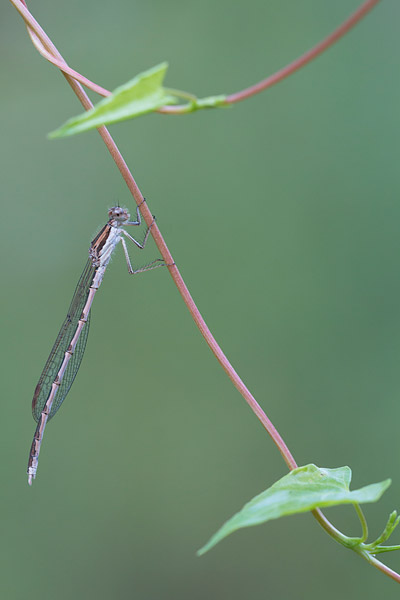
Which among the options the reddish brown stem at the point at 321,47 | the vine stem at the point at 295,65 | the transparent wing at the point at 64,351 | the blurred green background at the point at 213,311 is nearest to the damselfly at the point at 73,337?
the transparent wing at the point at 64,351

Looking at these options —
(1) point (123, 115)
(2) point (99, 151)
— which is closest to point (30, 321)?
(2) point (99, 151)

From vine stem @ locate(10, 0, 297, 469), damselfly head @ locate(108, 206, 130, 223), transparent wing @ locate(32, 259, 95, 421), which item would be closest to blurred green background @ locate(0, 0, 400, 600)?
transparent wing @ locate(32, 259, 95, 421)

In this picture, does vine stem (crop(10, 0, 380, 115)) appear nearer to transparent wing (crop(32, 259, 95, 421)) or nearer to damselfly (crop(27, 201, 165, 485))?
damselfly (crop(27, 201, 165, 485))

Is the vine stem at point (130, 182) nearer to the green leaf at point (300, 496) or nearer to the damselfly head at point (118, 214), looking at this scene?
the green leaf at point (300, 496)

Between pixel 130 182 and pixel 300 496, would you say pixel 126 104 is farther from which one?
pixel 300 496

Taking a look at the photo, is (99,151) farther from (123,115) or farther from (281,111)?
(123,115)

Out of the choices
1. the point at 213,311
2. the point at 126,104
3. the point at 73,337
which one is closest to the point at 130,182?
the point at 126,104
